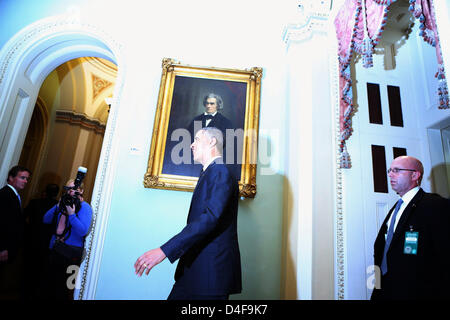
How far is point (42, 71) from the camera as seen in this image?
14.0 feet

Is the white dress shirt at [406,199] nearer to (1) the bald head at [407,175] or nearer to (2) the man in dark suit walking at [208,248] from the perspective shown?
(1) the bald head at [407,175]

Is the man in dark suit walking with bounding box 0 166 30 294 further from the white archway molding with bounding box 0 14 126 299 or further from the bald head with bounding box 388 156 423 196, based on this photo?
the bald head with bounding box 388 156 423 196

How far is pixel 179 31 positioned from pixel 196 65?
0.65 metres

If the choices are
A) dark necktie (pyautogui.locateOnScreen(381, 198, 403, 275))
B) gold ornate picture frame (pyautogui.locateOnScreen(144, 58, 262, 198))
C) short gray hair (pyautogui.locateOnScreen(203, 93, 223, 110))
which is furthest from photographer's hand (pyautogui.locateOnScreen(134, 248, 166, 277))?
short gray hair (pyautogui.locateOnScreen(203, 93, 223, 110))

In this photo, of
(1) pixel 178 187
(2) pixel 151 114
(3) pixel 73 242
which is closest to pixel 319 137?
(1) pixel 178 187

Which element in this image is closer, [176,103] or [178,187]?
[178,187]

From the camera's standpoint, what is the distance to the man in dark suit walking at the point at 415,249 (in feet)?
6.47

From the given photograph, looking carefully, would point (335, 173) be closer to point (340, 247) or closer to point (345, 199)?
point (345, 199)

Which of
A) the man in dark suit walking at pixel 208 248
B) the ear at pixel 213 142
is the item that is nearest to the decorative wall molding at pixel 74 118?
the ear at pixel 213 142

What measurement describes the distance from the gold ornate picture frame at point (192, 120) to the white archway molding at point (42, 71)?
0.59 meters

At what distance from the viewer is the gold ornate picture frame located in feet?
11.3

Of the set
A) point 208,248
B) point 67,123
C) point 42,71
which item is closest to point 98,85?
point 67,123

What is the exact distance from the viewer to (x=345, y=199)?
314cm

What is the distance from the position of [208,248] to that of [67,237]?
2.00m
